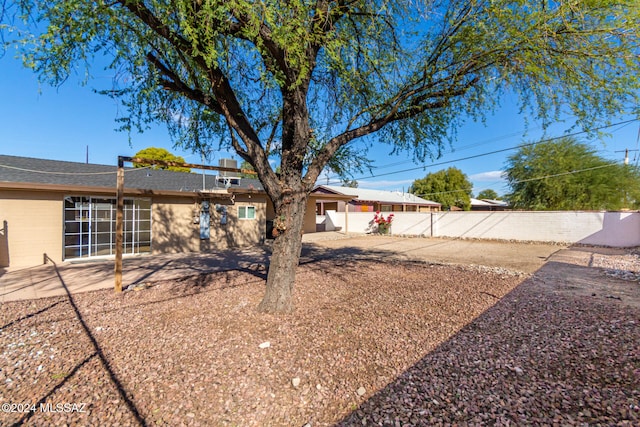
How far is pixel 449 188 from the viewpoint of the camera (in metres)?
36.5

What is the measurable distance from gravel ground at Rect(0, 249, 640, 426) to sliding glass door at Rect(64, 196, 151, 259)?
5.33m

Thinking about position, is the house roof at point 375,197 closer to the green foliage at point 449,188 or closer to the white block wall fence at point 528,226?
the green foliage at point 449,188

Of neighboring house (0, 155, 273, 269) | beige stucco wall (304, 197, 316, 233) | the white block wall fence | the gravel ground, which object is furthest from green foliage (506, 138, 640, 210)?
neighboring house (0, 155, 273, 269)

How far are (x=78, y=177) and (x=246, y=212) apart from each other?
5973 mm

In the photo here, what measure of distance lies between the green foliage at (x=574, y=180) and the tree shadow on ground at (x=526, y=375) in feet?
54.1

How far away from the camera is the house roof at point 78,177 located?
8.16m

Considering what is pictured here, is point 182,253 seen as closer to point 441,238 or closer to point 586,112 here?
point 586,112

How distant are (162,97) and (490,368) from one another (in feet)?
20.5

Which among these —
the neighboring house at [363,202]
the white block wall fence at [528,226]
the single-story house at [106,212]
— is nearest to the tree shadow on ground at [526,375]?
the single-story house at [106,212]

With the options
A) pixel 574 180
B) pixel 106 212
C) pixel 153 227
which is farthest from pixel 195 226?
pixel 574 180

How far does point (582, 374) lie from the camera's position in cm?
259

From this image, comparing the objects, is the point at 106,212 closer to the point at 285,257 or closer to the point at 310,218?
the point at 285,257

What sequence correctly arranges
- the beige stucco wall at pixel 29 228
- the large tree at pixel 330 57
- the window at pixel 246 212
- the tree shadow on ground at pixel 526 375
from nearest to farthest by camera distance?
1. the tree shadow on ground at pixel 526 375
2. the large tree at pixel 330 57
3. the beige stucco wall at pixel 29 228
4. the window at pixel 246 212

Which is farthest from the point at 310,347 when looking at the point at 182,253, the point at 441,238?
the point at 441,238
